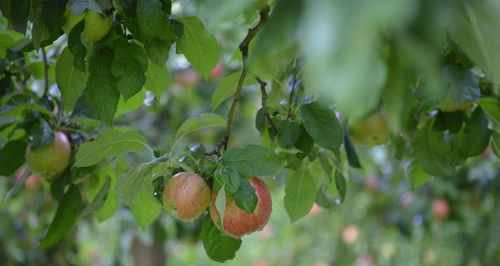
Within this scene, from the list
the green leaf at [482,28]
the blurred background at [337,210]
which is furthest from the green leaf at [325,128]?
the blurred background at [337,210]

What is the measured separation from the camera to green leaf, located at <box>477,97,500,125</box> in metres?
1.04

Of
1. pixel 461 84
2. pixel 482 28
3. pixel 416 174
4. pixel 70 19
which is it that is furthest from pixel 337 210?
pixel 482 28

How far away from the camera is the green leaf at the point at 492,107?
1.04 m

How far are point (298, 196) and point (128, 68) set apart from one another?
0.42 meters

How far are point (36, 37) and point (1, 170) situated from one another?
37 centimetres

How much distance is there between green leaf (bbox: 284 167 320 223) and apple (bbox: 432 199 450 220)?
5.38ft

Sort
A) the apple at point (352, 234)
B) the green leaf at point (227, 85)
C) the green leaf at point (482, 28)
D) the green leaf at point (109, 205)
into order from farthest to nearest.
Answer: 1. the apple at point (352, 234)
2. the green leaf at point (109, 205)
3. the green leaf at point (227, 85)
4. the green leaf at point (482, 28)

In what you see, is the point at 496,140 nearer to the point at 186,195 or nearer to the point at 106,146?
the point at 186,195

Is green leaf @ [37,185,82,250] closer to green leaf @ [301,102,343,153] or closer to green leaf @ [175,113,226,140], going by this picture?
green leaf @ [175,113,226,140]

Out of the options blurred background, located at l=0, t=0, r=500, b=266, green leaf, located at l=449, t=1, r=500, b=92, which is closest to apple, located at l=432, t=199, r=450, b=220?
blurred background, located at l=0, t=0, r=500, b=266

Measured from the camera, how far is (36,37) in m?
0.83

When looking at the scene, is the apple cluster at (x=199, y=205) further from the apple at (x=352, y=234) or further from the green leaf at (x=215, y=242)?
the apple at (x=352, y=234)

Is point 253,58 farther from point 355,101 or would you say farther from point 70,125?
point 70,125

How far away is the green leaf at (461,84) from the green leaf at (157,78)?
0.50 m
